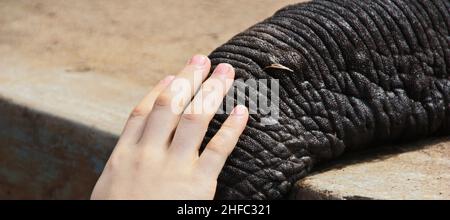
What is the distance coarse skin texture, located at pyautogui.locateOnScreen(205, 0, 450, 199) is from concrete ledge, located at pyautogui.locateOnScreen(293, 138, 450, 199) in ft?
0.12

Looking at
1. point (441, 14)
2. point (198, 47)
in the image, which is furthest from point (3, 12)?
point (441, 14)

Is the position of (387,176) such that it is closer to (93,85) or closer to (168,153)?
(168,153)

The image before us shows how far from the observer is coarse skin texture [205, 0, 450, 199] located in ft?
8.00

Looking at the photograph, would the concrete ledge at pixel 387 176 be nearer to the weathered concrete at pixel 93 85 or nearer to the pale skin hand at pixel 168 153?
the weathered concrete at pixel 93 85

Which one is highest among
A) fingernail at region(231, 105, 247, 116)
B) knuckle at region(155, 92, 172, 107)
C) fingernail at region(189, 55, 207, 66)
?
fingernail at region(189, 55, 207, 66)

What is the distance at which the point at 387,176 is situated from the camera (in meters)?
2.52

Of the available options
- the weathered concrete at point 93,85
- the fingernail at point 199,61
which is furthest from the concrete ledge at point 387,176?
the fingernail at point 199,61

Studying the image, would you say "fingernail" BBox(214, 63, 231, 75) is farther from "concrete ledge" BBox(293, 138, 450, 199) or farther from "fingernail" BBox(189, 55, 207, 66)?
"concrete ledge" BBox(293, 138, 450, 199)

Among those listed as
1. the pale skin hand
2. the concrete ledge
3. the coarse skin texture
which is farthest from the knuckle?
the concrete ledge

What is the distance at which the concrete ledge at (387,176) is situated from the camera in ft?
7.85

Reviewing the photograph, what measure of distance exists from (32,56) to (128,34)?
472mm

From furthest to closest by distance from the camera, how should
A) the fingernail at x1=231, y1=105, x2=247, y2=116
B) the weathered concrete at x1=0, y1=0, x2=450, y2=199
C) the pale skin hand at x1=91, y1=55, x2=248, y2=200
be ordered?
1. the weathered concrete at x1=0, y1=0, x2=450, y2=199
2. the fingernail at x1=231, y1=105, x2=247, y2=116
3. the pale skin hand at x1=91, y1=55, x2=248, y2=200

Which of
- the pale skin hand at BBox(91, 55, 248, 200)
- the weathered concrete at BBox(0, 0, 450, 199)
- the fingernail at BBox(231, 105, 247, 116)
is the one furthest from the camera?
the weathered concrete at BBox(0, 0, 450, 199)

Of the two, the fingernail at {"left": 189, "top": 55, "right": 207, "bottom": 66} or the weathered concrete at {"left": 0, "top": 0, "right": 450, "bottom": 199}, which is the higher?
the fingernail at {"left": 189, "top": 55, "right": 207, "bottom": 66}
